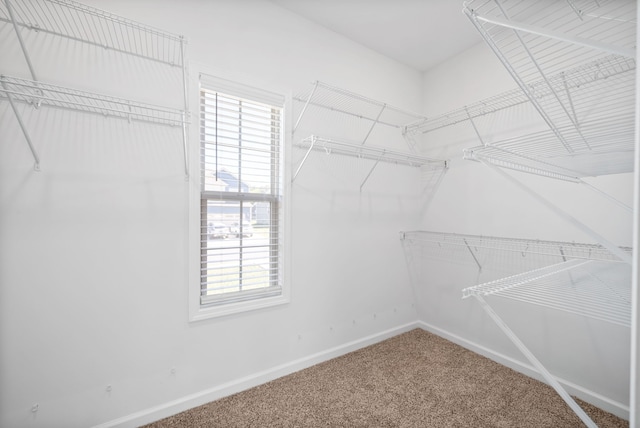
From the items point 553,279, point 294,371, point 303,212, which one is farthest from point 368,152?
point 294,371

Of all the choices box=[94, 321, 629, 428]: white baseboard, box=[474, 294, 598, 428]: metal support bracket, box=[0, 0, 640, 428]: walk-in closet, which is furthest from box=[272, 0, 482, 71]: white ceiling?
box=[94, 321, 629, 428]: white baseboard

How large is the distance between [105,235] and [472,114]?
2757mm

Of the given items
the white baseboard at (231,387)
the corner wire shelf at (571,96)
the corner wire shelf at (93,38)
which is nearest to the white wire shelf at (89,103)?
the corner wire shelf at (93,38)

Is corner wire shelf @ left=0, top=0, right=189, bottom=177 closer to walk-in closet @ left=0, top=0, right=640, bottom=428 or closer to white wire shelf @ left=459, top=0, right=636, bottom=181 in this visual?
walk-in closet @ left=0, top=0, right=640, bottom=428

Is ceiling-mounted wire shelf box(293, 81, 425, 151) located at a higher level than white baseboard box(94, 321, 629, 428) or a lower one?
higher

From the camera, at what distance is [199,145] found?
67.8 inches

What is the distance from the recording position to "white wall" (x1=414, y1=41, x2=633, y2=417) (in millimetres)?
1713

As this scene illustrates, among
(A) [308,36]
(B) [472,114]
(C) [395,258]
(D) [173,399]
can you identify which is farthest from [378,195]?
(D) [173,399]

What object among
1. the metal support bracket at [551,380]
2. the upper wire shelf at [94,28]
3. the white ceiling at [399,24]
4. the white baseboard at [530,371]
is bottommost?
the white baseboard at [530,371]

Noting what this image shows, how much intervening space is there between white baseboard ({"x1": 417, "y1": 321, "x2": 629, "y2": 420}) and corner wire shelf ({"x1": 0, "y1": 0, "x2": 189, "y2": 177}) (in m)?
2.56

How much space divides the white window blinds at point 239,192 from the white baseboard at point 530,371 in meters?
1.67

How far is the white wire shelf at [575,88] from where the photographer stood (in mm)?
1152

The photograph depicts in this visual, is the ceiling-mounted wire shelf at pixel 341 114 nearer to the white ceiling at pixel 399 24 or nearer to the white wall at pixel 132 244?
the white wall at pixel 132 244

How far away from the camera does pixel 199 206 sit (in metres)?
1.73
